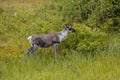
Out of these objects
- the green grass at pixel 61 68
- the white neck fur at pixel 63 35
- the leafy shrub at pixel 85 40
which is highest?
the white neck fur at pixel 63 35

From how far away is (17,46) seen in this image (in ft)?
52.3

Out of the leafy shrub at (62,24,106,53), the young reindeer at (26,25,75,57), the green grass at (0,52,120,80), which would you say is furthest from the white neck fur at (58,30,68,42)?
the green grass at (0,52,120,80)

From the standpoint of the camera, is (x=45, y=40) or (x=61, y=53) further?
(x=61, y=53)

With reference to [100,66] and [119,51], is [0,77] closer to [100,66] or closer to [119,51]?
[100,66]

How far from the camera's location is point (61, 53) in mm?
15102

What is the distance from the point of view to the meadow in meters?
12.4

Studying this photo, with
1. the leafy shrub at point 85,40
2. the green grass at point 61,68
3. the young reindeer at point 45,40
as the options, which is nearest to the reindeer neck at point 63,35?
the young reindeer at point 45,40

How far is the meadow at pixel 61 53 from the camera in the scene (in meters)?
12.4

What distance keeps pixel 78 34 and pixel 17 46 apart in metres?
2.72

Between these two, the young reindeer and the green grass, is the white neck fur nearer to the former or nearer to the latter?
the young reindeer

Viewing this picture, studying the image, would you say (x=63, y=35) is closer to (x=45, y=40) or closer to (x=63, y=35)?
(x=63, y=35)

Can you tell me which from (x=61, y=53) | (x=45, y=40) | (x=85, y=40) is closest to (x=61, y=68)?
(x=45, y=40)

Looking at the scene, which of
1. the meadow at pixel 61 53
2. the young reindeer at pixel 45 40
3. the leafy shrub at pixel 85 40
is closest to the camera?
the meadow at pixel 61 53

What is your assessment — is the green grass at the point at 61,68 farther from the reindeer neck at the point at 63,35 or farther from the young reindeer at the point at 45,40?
the reindeer neck at the point at 63,35
